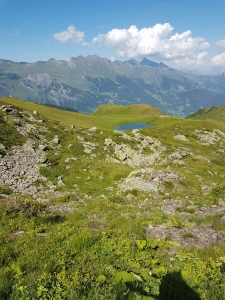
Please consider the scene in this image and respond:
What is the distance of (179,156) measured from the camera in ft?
148

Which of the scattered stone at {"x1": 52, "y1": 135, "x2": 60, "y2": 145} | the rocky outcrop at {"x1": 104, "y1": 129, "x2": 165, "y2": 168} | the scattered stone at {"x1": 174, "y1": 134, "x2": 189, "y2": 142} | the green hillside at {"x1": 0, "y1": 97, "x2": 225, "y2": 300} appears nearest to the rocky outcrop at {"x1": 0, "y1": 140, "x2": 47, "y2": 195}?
the green hillside at {"x1": 0, "y1": 97, "x2": 225, "y2": 300}

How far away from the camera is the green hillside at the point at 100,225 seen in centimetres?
728

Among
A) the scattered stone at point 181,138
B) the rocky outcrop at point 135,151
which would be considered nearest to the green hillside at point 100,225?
the rocky outcrop at point 135,151

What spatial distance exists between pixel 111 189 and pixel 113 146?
1919 cm

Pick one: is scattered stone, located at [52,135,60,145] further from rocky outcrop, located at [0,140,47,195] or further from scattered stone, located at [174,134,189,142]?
scattered stone, located at [174,134,189,142]

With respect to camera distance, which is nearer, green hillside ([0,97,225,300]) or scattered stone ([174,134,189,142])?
green hillside ([0,97,225,300])

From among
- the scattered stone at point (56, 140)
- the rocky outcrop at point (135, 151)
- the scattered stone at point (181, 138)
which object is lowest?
the rocky outcrop at point (135, 151)

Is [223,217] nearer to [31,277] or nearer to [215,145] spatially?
[31,277]

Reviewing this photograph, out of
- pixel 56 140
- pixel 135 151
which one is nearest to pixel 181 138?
pixel 135 151

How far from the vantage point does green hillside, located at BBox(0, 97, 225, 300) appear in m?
7.28

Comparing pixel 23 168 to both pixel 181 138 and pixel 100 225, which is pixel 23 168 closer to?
pixel 100 225

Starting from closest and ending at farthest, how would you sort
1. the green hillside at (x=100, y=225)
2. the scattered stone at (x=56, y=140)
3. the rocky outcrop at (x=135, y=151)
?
the green hillside at (x=100, y=225) → the scattered stone at (x=56, y=140) → the rocky outcrop at (x=135, y=151)

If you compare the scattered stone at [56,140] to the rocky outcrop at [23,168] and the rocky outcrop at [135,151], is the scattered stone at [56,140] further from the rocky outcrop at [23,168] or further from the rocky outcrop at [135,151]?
the rocky outcrop at [135,151]

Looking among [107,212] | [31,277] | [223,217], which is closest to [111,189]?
[107,212]
